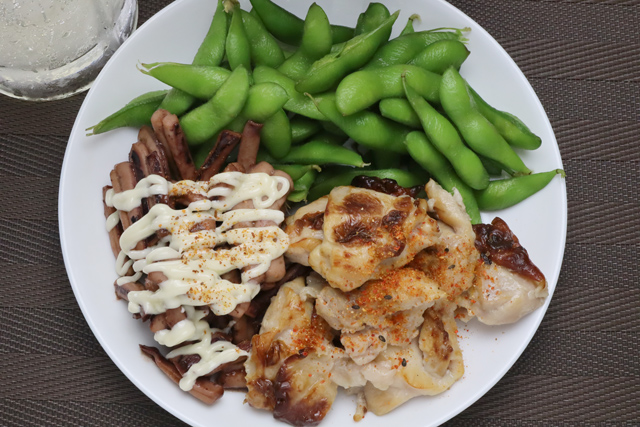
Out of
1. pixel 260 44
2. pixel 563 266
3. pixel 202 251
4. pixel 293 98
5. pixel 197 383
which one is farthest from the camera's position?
pixel 563 266

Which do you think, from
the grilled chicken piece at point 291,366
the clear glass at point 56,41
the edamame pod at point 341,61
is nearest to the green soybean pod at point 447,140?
the edamame pod at point 341,61

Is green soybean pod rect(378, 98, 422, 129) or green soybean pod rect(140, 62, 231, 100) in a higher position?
green soybean pod rect(140, 62, 231, 100)

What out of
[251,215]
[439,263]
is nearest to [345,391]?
[439,263]

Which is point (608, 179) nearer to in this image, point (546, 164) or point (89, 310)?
point (546, 164)

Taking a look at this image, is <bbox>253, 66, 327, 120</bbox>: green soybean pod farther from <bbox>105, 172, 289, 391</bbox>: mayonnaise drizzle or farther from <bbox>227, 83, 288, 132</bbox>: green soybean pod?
<bbox>105, 172, 289, 391</bbox>: mayonnaise drizzle

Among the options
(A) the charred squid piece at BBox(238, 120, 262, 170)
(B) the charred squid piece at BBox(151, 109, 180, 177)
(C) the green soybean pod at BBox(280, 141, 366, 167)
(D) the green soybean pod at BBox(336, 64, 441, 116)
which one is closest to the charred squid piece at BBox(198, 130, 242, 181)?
(A) the charred squid piece at BBox(238, 120, 262, 170)

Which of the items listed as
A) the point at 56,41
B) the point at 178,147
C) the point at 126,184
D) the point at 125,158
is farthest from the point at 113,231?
the point at 56,41

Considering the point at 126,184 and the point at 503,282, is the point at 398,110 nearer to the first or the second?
the point at 503,282
